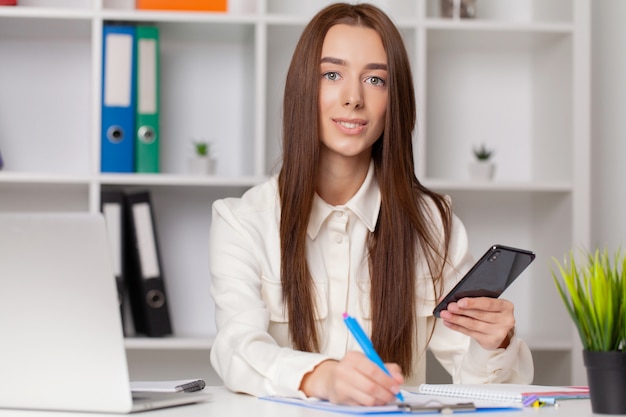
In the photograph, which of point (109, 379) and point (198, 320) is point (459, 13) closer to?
point (198, 320)

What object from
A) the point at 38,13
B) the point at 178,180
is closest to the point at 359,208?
the point at 178,180

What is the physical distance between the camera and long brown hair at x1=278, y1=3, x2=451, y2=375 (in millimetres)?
1732

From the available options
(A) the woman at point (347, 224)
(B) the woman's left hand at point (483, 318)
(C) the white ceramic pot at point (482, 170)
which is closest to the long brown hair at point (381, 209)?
(A) the woman at point (347, 224)

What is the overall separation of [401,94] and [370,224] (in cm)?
26

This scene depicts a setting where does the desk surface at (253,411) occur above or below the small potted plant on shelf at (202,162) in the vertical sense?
below

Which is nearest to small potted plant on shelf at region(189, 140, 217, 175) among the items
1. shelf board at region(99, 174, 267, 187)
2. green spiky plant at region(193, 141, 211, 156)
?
green spiky plant at region(193, 141, 211, 156)

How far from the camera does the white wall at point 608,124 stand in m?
2.62

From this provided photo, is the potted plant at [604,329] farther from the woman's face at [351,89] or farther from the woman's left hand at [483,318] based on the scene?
the woman's face at [351,89]

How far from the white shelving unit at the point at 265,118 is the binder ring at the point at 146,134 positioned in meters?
0.12

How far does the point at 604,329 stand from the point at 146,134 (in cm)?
170

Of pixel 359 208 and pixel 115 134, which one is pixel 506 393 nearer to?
pixel 359 208

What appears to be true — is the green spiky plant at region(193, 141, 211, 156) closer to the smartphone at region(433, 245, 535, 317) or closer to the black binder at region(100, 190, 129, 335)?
the black binder at region(100, 190, 129, 335)

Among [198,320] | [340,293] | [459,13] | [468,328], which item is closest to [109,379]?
[468,328]

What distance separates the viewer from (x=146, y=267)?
2.53 metres
